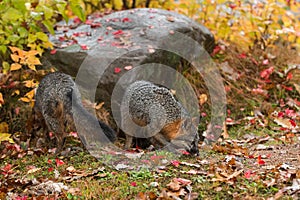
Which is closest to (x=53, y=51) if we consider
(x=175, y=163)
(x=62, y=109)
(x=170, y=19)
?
(x=62, y=109)

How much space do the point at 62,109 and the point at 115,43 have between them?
2284 millimetres

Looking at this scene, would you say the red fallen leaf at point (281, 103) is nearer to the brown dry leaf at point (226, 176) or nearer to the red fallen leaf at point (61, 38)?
the brown dry leaf at point (226, 176)

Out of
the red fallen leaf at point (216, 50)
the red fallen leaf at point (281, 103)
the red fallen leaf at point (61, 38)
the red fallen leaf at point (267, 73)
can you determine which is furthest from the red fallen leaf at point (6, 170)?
the red fallen leaf at point (267, 73)

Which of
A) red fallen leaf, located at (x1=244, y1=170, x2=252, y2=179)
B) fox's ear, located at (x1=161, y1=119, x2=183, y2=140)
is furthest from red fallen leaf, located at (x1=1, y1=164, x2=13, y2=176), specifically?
red fallen leaf, located at (x1=244, y1=170, x2=252, y2=179)

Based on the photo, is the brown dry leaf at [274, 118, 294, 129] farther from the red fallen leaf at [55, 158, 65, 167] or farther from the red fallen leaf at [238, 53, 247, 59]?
the red fallen leaf at [55, 158, 65, 167]

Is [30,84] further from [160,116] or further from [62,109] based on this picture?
[160,116]

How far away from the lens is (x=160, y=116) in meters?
6.05

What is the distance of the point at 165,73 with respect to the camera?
25.8 ft

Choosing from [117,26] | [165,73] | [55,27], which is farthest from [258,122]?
[55,27]

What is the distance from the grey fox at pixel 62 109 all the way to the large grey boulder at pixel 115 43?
1.29 m

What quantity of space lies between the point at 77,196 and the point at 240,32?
6.24 meters

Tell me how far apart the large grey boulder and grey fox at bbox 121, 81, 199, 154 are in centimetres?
123

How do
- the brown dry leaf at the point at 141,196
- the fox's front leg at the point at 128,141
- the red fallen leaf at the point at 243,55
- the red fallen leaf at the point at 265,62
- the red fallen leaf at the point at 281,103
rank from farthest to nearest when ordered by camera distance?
1. the red fallen leaf at the point at 243,55
2. the red fallen leaf at the point at 265,62
3. the red fallen leaf at the point at 281,103
4. the fox's front leg at the point at 128,141
5. the brown dry leaf at the point at 141,196

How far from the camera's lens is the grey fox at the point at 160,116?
19.5ft
